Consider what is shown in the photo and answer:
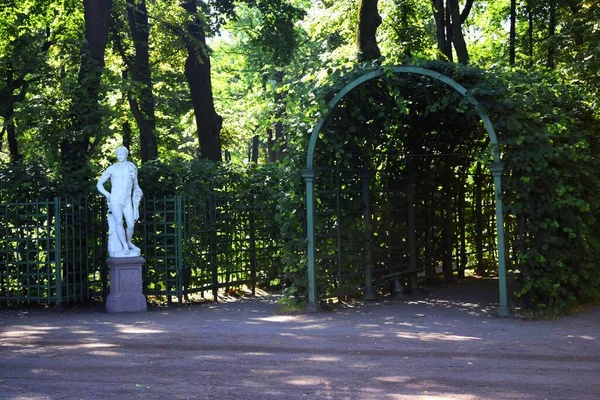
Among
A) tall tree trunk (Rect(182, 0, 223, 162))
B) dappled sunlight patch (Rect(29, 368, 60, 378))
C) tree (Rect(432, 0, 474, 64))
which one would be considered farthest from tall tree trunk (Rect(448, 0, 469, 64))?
dappled sunlight patch (Rect(29, 368, 60, 378))

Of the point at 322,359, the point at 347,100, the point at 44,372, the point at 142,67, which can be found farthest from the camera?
the point at 142,67

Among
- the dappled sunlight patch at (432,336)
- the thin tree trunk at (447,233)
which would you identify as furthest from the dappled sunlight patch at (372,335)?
the thin tree trunk at (447,233)

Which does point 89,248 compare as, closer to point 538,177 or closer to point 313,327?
point 313,327

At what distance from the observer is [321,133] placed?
46.5 feet

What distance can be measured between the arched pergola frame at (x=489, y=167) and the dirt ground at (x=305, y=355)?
0.38 meters

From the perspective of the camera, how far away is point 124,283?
589 inches

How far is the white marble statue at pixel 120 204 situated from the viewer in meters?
14.9

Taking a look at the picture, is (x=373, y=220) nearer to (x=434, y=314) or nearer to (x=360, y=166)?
(x=360, y=166)

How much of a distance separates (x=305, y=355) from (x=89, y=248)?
7143 millimetres

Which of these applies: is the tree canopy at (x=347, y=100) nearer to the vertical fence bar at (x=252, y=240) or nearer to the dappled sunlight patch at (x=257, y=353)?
Result: the vertical fence bar at (x=252, y=240)

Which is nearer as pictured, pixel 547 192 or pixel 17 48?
pixel 547 192

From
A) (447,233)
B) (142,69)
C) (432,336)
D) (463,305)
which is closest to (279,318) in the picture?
(432,336)

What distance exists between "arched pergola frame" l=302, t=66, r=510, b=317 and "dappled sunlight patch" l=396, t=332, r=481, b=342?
7.02 feet

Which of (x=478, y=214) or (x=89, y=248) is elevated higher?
(x=478, y=214)
